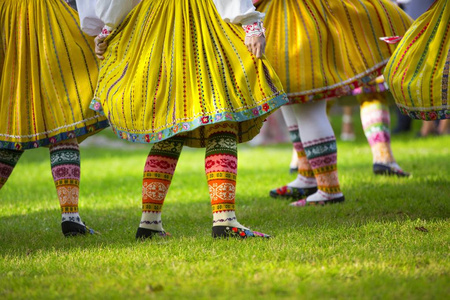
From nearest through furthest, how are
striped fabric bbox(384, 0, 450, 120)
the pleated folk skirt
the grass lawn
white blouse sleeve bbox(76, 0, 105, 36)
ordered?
the grass lawn, the pleated folk skirt, striped fabric bbox(384, 0, 450, 120), white blouse sleeve bbox(76, 0, 105, 36)

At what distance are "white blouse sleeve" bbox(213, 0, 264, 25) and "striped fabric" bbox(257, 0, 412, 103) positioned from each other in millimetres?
952

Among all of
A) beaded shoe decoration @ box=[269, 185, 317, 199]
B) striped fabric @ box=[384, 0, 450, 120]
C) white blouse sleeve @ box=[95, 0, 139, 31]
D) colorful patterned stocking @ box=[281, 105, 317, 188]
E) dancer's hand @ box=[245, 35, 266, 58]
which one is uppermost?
white blouse sleeve @ box=[95, 0, 139, 31]

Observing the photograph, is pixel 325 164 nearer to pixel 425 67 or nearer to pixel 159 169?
pixel 425 67

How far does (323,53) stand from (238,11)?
1.15m

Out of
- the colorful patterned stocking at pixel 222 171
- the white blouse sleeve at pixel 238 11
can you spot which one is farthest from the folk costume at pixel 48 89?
the white blouse sleeve at pixel 238 11

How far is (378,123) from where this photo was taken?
5285 mm

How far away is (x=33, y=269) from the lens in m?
2.71

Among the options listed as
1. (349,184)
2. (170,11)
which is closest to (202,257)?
(170,11)

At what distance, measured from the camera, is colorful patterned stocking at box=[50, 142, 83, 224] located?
362cm

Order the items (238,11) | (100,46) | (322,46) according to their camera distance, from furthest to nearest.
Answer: (322,46) → (100,46) → (238,11)

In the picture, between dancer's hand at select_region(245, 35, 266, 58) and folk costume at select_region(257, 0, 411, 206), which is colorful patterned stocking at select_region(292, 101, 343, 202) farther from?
dancer's hand at select_region(245, 35, 266, 58)

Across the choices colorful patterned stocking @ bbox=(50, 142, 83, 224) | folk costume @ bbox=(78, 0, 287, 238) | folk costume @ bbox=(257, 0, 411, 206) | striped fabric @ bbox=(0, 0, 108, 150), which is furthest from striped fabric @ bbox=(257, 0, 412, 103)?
colorful patterned stocking @ bbox=(50, 142, 83, 224)

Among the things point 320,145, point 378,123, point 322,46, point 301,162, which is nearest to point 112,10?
point 322,46

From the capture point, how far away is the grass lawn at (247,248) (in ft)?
7.48
